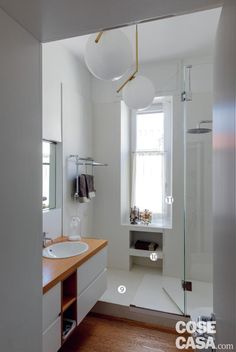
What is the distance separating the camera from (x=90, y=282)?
1.94 meters

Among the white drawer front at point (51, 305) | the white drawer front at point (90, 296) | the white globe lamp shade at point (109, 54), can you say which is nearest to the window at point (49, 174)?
the white drawer front at point (90, 296)

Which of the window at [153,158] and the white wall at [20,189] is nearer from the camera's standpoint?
the white wall at [20,189]

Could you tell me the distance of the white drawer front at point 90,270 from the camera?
176cm

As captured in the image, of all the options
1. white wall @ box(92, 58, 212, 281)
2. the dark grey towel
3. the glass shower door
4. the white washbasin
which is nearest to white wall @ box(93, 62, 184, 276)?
white wall @ box(92, 58, 212, 281)

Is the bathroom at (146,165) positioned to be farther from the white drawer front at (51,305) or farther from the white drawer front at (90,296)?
the white drawer front at (51,305)

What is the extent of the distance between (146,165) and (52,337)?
235cm

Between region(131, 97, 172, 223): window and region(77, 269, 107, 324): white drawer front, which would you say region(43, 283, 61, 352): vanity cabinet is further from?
region(131, 97, 172, 223): window

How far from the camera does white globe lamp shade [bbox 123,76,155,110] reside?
1.74 metres

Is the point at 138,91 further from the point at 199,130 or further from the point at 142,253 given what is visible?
the point at 142,253

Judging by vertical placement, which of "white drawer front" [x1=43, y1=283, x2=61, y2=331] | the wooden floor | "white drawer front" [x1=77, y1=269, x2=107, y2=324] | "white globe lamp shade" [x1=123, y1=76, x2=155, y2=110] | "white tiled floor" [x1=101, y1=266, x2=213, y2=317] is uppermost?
"white globe lamp shade" [x1=123, y1=76, x2=155, y2=110]

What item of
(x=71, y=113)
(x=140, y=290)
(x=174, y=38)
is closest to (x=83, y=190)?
(x=71, y=113)

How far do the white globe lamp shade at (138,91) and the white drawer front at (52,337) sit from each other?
64.1 inches

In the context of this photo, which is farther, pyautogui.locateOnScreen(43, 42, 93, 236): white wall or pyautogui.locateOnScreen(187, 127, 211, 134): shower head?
pyautogui.locateOnScreen(187, 127, 211, 134): shower head

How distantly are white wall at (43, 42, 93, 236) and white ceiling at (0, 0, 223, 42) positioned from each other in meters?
1.68
